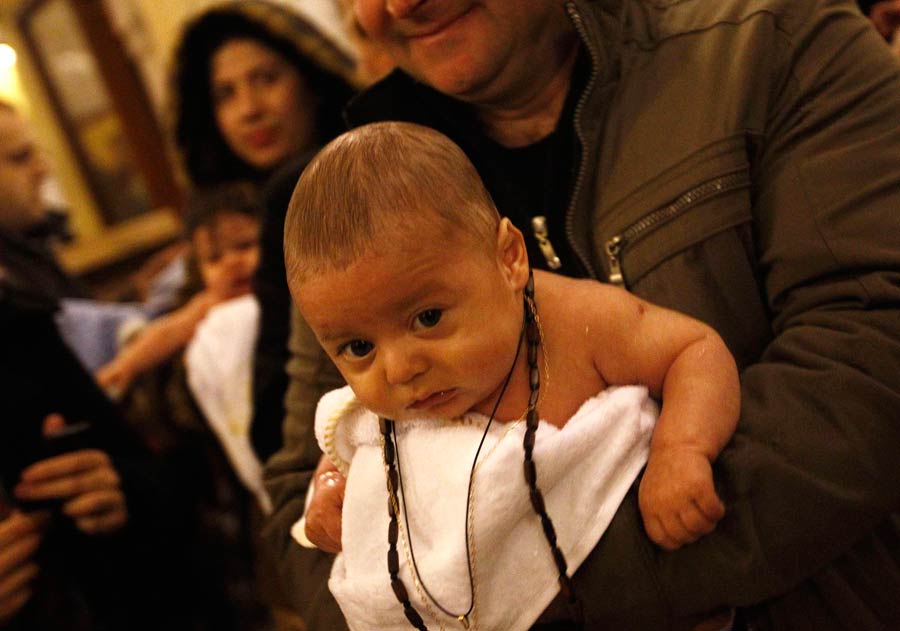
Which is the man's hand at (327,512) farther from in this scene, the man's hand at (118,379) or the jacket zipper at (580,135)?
the man's hand at (118,379)

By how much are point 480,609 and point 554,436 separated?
22 centimetres

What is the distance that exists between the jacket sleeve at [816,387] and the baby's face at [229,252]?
1668 millimetres

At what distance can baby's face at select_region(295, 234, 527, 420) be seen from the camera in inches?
29.0

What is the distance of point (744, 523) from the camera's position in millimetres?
788

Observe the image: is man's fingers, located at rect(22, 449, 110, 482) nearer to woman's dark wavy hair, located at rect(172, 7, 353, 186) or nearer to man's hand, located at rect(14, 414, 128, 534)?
man's hand, located at rect(14, 414, 128, 534)

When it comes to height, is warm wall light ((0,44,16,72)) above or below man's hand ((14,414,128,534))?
above

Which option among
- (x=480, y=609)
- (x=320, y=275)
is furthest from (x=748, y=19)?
(x=480, y=609)

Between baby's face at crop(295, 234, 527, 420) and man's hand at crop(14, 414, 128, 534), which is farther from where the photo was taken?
man's hand at crop(14, 414, 128, 534)

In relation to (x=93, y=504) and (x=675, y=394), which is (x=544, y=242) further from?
(x=93, y=504)

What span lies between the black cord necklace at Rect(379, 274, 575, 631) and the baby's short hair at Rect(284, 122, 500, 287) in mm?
130

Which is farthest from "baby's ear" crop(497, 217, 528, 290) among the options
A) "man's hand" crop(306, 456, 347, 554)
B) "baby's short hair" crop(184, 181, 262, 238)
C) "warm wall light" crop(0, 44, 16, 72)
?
"warm wall light" crop(0, 44, 16, 72)

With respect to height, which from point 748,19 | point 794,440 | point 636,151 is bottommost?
point 794,440

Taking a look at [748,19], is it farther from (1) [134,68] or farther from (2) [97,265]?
(2) [97,265]

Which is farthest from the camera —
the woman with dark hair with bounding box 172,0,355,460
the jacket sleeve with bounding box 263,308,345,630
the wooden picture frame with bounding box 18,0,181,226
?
the wooden picture frame with bounding box 18,0,181,226
